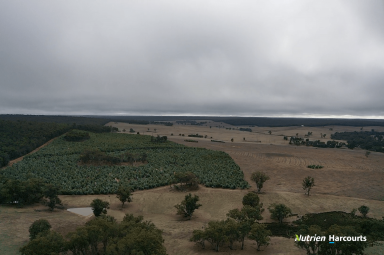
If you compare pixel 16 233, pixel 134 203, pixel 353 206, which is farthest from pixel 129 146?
pixel 353 206

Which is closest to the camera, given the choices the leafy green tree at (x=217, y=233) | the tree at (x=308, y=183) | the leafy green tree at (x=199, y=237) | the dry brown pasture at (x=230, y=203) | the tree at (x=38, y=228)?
the leafy green tree at (x=217, y=233)

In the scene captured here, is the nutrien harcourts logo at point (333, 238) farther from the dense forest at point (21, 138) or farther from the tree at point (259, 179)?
the dense forest at point (21, 138)

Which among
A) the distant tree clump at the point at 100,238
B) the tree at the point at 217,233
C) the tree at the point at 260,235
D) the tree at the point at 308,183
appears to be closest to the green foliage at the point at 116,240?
the distant tree clump at the point at 100,238

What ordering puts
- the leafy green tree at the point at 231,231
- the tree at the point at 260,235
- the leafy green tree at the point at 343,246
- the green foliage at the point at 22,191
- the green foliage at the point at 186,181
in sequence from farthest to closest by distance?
the green foliage at the point at 186,181
the green foliage at the point at 22,191
the leafy green tree at the point at 231,231
the tree at the point at 260,235
the leafy green tree at the point at 343,246

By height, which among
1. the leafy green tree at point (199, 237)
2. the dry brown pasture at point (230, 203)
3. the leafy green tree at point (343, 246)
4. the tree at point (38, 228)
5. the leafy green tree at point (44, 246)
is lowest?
the dry brown pasture at point (230, 203)

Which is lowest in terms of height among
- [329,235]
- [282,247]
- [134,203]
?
[134,203]

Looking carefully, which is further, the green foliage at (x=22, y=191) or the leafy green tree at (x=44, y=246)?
the green foliage at (x=22, y=191)

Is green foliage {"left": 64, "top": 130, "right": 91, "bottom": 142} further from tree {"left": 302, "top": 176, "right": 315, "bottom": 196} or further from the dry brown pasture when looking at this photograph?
tree {"left": 302, "top": 176, "right": 315, "bottom": 196}

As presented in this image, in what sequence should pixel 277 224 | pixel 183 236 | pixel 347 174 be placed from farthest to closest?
pixel 347 174 → pixel 277 224 → pixel 183 236

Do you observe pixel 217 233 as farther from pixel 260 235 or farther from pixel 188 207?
pixel 188 207

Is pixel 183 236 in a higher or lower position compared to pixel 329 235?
lower

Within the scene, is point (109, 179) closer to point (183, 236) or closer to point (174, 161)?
point (174, 161)
